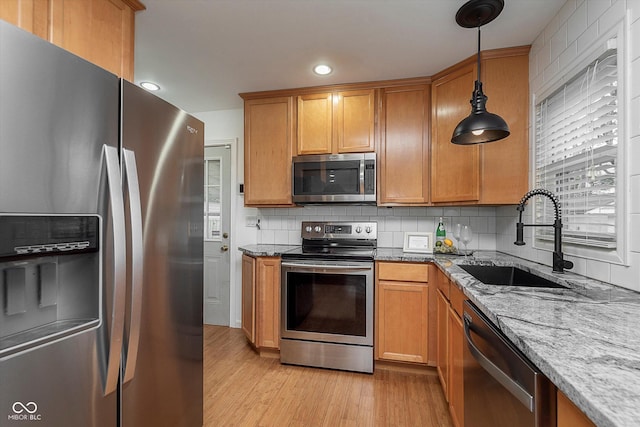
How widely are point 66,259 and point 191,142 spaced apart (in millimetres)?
729

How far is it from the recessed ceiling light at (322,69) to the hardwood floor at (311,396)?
240cm

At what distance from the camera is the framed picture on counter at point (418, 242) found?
8.36ft

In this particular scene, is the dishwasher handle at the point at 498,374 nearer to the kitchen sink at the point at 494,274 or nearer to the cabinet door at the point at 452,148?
the kitchen sink at the point at 494,274

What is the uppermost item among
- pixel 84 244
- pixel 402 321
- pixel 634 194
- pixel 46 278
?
pixel 634 194

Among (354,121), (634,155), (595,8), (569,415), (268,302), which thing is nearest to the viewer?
(569,415)

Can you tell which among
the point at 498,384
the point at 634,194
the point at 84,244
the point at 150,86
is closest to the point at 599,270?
the point at 634,194

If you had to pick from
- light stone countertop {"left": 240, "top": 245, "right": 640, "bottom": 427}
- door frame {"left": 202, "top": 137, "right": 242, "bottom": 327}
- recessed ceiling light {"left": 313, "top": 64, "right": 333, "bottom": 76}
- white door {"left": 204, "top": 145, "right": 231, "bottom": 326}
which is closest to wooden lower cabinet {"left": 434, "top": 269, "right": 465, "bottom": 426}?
light stone countertop {"left": 240, "top": 245, "right": 640, "bottom": 427}

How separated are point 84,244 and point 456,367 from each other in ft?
5.65

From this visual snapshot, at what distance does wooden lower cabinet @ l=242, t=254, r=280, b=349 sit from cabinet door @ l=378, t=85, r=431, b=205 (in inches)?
44.8

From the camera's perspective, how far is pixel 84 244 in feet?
3.04

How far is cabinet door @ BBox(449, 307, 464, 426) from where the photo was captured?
1472 millimetres

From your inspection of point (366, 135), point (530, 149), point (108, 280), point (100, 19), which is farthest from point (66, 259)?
point (530, 149)

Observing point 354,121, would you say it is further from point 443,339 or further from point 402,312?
point 443,339

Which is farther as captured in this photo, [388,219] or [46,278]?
[388,219]
